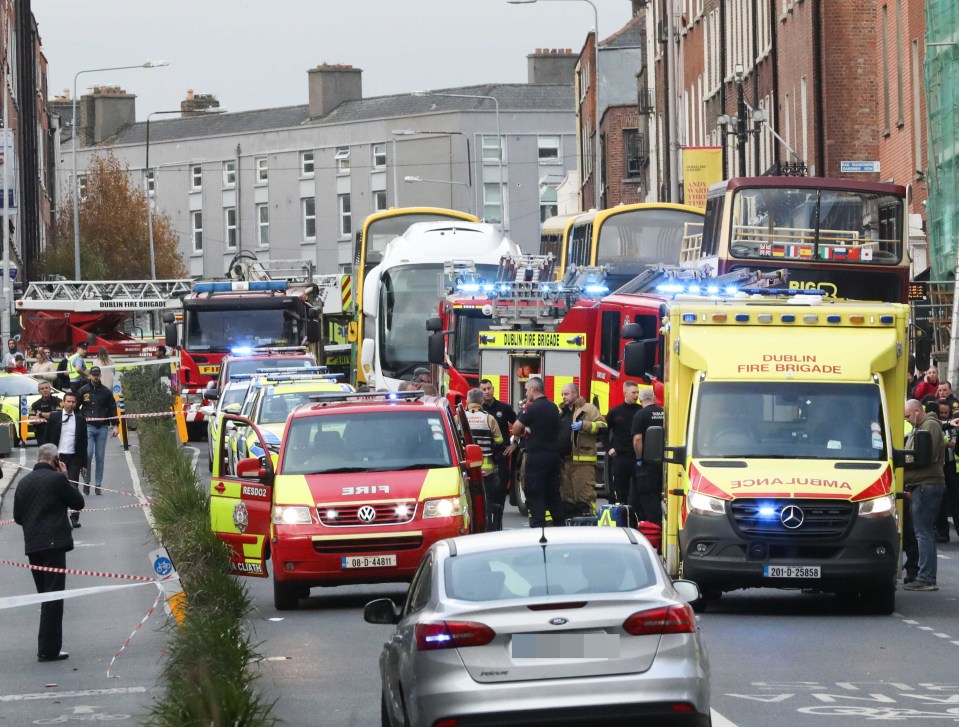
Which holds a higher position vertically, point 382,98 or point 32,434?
point 382,98

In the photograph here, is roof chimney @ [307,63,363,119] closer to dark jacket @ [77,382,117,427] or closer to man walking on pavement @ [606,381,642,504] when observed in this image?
dark jacket @ [77,382,117,427]

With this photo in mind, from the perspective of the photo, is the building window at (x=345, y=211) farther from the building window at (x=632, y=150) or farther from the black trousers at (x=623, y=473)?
the black trousers at (x=623, y=473)

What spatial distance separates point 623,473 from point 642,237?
15.2 meters

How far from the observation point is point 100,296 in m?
63.4

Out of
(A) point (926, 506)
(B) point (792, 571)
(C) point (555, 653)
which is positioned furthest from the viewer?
(A) point (926, 506)

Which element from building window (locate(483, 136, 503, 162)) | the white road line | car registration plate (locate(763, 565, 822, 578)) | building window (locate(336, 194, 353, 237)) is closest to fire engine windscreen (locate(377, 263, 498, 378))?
car registration plate (locate(763, 565, 822, 578))

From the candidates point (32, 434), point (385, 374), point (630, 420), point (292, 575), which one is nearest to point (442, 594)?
point (292, 575)

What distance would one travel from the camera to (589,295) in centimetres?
3070

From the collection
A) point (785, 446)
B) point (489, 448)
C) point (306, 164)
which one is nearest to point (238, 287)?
point (489, 448)

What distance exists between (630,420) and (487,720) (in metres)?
14.2

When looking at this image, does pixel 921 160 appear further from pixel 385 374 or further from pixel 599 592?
pixel 599 592

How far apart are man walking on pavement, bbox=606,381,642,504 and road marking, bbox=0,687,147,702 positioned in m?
9.93

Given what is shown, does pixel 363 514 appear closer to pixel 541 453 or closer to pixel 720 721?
pixel 541 453

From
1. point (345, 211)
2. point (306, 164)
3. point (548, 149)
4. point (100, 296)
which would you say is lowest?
point (100, 296)
